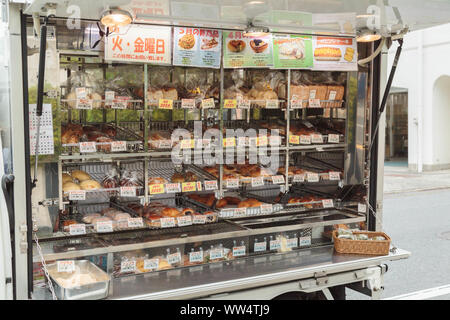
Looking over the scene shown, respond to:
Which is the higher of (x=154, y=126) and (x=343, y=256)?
(x=154, y=126)

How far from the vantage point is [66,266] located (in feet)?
12.2

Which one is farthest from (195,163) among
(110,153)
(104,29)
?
(104,29)

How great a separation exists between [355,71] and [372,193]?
1271mm

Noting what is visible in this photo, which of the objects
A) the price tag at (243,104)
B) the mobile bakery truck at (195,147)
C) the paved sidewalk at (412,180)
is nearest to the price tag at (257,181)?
the mobile bakery truck at (195,147)

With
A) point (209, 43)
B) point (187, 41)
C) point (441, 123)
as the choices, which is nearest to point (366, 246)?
point (209, 43)

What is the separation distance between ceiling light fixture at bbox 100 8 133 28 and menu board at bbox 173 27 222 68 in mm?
865

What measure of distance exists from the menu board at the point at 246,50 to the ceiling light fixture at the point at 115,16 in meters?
1.28

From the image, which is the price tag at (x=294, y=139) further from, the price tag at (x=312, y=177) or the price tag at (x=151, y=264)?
the price tag at (x=151, y=264)

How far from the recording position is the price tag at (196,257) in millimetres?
4414

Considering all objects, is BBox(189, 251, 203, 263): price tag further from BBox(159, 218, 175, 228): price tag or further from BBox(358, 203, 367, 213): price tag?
BBox(358, 203, 367, 213): price tag

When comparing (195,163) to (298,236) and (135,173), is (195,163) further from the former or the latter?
(298,236)

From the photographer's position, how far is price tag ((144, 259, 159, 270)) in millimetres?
4203

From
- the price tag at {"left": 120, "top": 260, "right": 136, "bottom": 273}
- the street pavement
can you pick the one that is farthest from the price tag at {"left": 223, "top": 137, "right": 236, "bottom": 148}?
the street pavement
